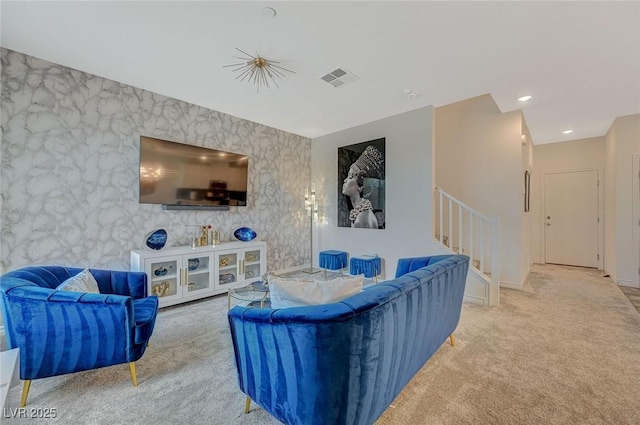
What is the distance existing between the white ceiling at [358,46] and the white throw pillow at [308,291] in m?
1.91

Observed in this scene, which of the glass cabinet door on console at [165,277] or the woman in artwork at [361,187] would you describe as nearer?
the glass cabinet door on console at [165,277]

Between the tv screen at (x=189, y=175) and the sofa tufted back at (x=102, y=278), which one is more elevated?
the tv screen at (x=189, y=175)

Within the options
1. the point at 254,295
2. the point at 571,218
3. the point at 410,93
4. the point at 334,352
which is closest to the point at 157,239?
the point at 254,295

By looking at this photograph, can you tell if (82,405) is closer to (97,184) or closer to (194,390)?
(194,390)

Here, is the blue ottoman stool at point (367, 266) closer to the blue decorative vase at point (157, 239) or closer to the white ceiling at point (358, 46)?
the white ceiling at point (358, 46)

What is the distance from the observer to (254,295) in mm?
2557

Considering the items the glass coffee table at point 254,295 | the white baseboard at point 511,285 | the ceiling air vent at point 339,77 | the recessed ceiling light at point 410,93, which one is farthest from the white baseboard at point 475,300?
the ceiling air vent at point 339,77

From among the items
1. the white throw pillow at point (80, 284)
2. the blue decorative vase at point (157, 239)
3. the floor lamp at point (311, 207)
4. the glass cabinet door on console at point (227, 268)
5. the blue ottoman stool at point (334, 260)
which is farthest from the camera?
the floor lamp at point (311, 207)

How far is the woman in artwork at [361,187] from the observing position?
170 inches

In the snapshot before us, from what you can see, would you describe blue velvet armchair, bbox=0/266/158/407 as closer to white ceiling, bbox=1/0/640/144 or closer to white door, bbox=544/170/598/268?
white ceiling, bbox=1/0/640/144

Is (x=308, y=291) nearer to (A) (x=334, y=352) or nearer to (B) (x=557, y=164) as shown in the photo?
(A) (x=334, y=352)

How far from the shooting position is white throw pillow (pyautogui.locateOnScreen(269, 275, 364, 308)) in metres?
1.33

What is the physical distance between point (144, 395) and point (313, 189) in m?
4.03

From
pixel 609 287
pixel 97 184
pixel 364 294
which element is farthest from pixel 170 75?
A: pixel 609 287
